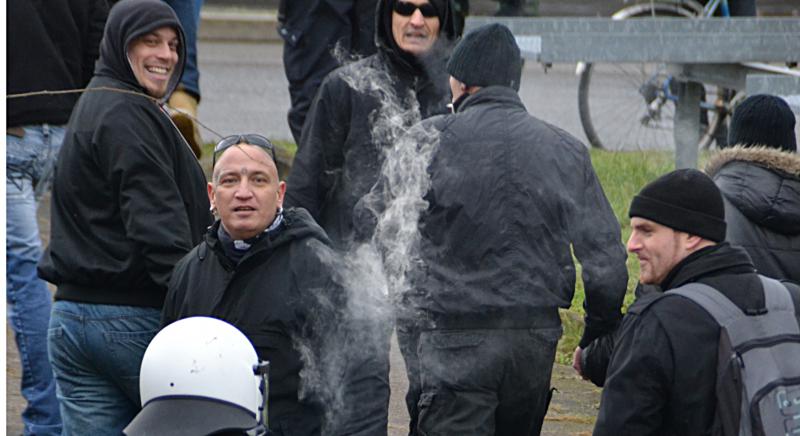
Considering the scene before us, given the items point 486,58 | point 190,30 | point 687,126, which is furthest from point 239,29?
point 486,58

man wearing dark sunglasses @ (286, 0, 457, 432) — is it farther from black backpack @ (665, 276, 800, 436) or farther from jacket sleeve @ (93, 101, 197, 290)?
black backpack @ (665, 276, 800, 436)

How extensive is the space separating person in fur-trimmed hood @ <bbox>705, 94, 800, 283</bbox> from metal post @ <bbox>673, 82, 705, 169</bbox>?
159 inches

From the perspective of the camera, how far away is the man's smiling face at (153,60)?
17.5ft

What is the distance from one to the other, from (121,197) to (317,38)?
2.64 meters

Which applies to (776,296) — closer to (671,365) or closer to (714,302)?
(714,302)

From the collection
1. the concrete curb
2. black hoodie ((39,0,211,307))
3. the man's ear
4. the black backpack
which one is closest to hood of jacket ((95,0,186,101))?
black hoodie ((39,0,211,307))

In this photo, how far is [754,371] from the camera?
4234 millimetres

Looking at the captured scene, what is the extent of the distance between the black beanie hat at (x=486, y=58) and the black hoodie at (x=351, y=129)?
52 cm

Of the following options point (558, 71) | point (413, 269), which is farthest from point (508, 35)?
point (558, 71)

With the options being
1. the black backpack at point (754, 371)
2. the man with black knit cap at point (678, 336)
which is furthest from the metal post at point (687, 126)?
the black backpack at point (754, 371)

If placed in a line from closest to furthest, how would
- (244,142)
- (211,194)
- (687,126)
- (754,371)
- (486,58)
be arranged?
(754,371) → (244,142) → (211,194) → (486,58) → (687,126)

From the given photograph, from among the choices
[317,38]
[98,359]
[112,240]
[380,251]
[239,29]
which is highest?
[317,38]

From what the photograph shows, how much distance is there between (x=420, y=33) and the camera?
621cm

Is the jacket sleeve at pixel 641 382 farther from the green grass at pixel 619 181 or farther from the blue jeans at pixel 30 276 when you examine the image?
the green grass at pixel 619 181
